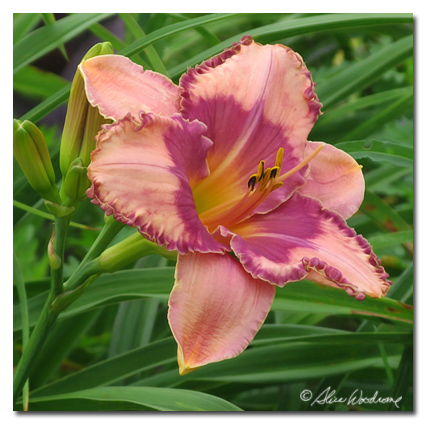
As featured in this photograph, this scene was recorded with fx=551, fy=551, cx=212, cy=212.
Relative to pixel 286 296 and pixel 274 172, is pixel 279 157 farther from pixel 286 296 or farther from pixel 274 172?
pixel 286 296

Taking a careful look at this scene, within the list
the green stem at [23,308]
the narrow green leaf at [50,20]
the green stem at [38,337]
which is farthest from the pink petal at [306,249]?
the narrow green leaf at [50,20]

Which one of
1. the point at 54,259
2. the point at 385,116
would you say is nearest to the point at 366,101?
the point at 385,116

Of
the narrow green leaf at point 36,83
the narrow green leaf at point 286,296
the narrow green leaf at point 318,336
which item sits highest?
the narrow green leaf at point 36,83

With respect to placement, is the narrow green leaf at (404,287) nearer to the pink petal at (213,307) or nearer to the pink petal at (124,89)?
the pink petal at (213,307)

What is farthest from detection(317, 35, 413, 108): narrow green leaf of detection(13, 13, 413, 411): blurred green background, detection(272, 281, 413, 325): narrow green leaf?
detection(272, 281, 413, 325): narrow green leaf

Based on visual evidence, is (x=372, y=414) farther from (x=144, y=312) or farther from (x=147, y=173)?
(x=147, y=173)

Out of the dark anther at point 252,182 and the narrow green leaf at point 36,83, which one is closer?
the dark anther at point 252,182
